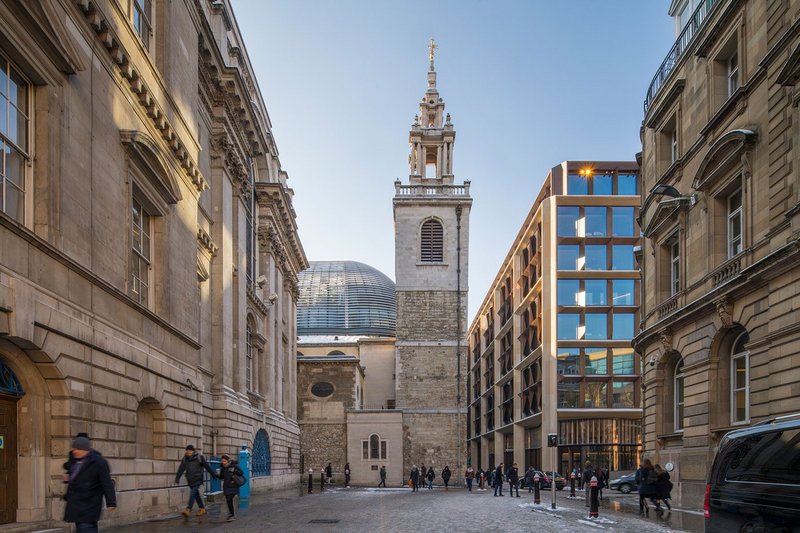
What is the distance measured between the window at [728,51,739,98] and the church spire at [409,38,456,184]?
1922 inches

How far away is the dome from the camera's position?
289 ft

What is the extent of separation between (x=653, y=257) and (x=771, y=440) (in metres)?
19.4

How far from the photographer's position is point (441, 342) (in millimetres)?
66625

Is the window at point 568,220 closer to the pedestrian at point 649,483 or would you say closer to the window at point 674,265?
the window at point 674,265

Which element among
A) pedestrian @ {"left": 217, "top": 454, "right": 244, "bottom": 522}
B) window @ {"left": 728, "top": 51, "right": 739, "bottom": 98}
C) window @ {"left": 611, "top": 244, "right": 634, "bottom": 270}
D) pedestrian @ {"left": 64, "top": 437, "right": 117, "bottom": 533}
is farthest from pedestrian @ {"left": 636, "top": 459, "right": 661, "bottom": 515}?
window @ {"left": 611, "top": 244, "right": 634, "bottom": 270}

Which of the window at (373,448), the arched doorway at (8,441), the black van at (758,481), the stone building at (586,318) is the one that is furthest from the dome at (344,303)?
the black van at (758,481)

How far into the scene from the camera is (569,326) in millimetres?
55500

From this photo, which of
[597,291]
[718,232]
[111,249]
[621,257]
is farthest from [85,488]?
[621,257]

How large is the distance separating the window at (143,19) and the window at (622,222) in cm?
4260

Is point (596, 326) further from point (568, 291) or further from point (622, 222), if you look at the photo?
point (622, 222)

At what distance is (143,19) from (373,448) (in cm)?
4883

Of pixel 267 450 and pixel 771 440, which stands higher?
pixel 771 440

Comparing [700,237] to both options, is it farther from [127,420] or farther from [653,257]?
[127,420]

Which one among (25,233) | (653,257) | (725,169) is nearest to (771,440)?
(25,233)
